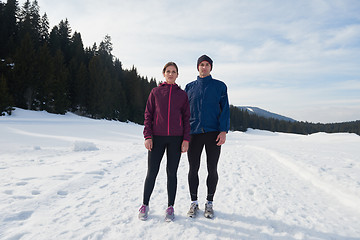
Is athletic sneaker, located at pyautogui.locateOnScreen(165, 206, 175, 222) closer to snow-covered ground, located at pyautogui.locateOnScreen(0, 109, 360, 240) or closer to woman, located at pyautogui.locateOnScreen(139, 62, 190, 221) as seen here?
woman, located at pyautogui.locateOnScreen(139, 62, 190, 221)

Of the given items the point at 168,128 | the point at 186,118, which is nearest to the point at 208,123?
the point at 186,118

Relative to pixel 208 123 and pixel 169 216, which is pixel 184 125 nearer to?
pixel 208 123

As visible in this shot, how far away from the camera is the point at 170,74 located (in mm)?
2924

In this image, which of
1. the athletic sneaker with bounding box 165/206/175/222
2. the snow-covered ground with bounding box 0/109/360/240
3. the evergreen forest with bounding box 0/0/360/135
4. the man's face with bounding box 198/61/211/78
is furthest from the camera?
the evergreen forest with bounding box 0/0/360/135

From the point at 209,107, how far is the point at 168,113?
647 mm

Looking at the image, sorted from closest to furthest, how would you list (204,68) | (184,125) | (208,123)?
(184,125) < (208,123) < (204,68)

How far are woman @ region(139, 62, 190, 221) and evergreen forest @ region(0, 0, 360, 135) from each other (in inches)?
955

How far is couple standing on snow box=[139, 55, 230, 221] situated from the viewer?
2828mm

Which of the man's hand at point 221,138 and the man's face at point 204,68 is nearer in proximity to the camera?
the man's hand at point 221,138

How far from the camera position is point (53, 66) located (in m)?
28.9

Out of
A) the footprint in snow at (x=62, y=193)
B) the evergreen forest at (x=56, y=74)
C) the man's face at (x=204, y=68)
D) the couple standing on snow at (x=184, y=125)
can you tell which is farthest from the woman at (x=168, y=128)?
the evergreen forest at (x=56, y=74)

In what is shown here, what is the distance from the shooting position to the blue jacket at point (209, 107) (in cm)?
298

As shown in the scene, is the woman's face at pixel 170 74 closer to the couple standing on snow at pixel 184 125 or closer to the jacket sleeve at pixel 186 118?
the couple standing on snow at pixel 184 125

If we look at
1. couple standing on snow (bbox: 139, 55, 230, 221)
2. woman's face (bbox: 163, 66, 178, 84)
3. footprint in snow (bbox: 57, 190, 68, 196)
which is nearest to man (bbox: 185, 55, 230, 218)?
couple standing on snow (bbox: 139, 55, 230, 221)
